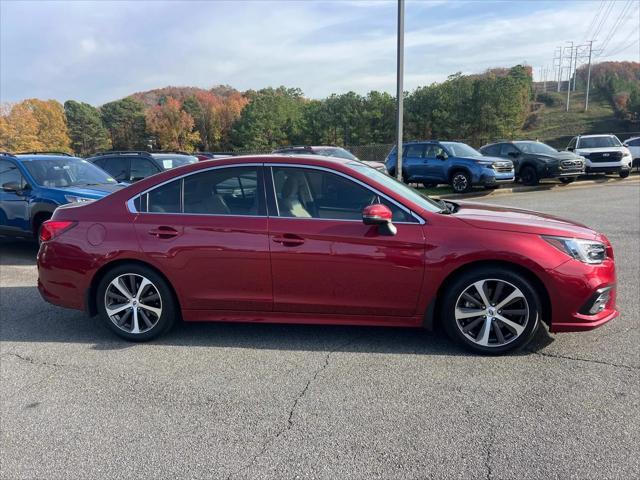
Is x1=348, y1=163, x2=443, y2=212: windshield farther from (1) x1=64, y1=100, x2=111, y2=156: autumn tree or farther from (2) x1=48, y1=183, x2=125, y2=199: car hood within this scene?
(1) x1=64, y1=100, x2=111, y2=156: autumn tree

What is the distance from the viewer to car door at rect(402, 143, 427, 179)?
1775 centimetres

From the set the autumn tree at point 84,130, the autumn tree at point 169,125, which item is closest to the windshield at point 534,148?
the autumn tree at point 169,125

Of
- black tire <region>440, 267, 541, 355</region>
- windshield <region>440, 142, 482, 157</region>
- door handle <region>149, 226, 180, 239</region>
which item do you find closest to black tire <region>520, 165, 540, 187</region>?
windshield <region>440, 142, 482, 157</region>

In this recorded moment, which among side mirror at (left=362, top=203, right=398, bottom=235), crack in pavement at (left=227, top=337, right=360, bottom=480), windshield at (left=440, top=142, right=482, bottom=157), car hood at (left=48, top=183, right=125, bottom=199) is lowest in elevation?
crack in pavement at (left=227, top=337, right=360, bottom=480)

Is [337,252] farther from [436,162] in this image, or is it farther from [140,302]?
[436,162]

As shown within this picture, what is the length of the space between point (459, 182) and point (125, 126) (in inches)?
4034

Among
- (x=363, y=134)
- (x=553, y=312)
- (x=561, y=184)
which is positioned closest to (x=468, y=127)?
(x=363, y=134)

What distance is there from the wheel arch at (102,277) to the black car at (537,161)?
16.9 m

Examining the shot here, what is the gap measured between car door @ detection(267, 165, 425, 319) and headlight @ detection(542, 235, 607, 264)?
1041 mm

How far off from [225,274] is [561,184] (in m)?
18.1

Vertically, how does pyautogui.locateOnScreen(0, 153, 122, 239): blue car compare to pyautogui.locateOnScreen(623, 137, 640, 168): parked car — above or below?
above

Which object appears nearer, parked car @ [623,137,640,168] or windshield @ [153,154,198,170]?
windshield @ [153,154,198,170]

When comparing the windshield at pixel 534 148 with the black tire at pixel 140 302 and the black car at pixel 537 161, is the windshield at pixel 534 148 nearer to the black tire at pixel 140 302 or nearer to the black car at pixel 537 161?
the black car at pixel 537 161

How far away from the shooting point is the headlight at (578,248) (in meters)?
3.81
